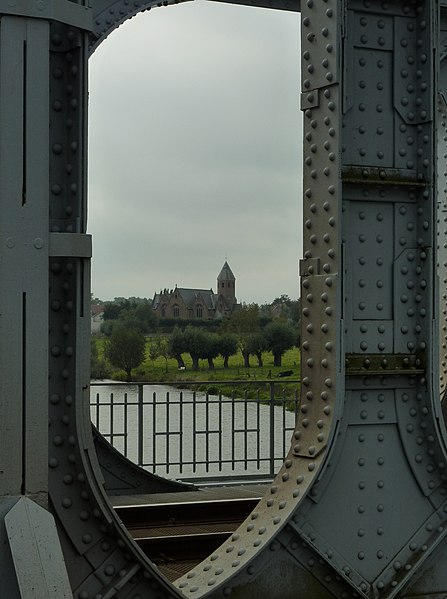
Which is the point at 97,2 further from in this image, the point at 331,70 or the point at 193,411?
the point at 193,411

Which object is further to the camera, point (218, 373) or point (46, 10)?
point (218, 373)

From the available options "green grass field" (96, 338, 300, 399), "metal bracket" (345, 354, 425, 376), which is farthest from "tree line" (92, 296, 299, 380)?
"metal bracket" (345, 354, 425, 376)

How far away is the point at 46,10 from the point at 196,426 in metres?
8.75

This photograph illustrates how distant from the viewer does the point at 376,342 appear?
6.16m

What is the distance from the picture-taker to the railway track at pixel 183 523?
27.2 ft

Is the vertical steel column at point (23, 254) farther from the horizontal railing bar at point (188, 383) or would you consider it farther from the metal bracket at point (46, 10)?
the horizontal railing bar at point (188, 383)

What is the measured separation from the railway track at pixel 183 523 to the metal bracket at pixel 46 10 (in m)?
4.71

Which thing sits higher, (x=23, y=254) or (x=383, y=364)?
(x=23, y=254)

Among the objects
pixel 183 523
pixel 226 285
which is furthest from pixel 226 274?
pixel 183 523

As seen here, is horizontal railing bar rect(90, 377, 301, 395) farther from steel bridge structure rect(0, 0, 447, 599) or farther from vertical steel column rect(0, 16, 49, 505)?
vertical steel column rect(0, 16, 49, 505)

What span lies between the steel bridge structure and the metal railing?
5.70 meters

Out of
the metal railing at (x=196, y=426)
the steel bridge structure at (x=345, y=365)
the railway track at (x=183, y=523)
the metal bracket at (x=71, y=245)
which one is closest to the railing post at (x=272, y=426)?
the metal railing at (x=196, y=426)

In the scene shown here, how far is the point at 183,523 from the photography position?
9375mm

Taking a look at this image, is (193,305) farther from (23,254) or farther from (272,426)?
(23,254)
